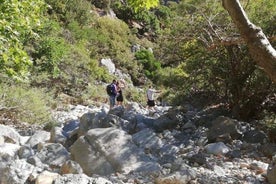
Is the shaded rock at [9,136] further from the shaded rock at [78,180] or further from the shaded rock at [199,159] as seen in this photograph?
the shaded rock at [78,180]

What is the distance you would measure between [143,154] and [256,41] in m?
3.78

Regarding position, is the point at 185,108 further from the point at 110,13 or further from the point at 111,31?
the point at 110,13

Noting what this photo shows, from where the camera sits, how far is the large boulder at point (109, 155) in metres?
5.93

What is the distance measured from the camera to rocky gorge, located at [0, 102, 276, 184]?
18.0 feet

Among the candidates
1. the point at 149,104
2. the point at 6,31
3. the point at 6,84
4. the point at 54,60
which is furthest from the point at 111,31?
the point at 6,31

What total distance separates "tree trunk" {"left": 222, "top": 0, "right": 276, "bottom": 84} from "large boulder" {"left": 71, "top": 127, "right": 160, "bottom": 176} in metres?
3.27

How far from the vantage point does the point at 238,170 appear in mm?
5949

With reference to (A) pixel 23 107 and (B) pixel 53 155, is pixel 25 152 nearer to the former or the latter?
(B) pixel 53 155

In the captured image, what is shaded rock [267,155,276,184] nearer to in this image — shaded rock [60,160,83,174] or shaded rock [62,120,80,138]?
shaded rock [60,160,83,174]

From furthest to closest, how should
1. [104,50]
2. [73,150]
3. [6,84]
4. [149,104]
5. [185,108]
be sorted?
[104,50] → [149,104] → [6,84] → [185,108] → [73,150]

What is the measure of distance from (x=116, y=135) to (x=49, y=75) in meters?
10.3

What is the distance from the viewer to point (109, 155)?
20.2ft

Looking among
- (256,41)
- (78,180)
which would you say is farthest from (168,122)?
(256,41)

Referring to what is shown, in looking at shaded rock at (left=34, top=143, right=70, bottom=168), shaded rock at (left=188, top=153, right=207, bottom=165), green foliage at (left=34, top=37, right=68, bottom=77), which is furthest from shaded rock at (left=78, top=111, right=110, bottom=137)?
green foliage at (left=34, top=37, right=68, bottom=77)
